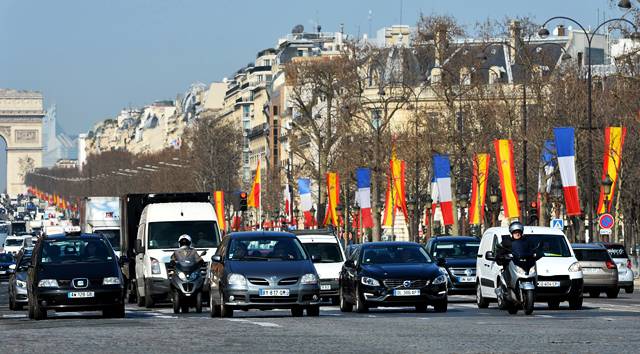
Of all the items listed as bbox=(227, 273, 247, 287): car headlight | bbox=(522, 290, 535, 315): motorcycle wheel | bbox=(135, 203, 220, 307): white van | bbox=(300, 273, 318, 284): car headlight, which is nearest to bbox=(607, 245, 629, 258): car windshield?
bbox=(135, 203, 220, 307): white van

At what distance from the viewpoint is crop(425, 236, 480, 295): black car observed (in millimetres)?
42156

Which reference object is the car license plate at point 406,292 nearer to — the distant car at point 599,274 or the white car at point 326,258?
the white car at point 326,258

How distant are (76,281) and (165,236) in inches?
319

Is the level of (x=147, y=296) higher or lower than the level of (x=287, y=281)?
lower

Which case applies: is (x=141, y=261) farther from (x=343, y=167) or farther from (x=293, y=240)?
(x=343, y=167)

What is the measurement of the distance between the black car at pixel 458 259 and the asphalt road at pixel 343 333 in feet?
30.7

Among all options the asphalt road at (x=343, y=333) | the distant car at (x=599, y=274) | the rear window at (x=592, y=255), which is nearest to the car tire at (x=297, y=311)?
the asphalt road at (x=343, y=333)

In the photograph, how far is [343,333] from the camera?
2381cm

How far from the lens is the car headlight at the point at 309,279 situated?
2997 centimetres

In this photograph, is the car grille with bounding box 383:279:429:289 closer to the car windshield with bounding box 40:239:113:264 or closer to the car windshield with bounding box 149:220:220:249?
the car windshield with bounding box 40:239:113:264

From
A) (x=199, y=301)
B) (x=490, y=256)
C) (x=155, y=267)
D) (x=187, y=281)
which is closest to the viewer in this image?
(x=490, y=256)

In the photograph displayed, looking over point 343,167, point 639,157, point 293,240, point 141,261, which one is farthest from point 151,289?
point 343,167

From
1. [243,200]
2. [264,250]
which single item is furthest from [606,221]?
[264,250]

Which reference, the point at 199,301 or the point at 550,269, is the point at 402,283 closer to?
the point at 550,269
